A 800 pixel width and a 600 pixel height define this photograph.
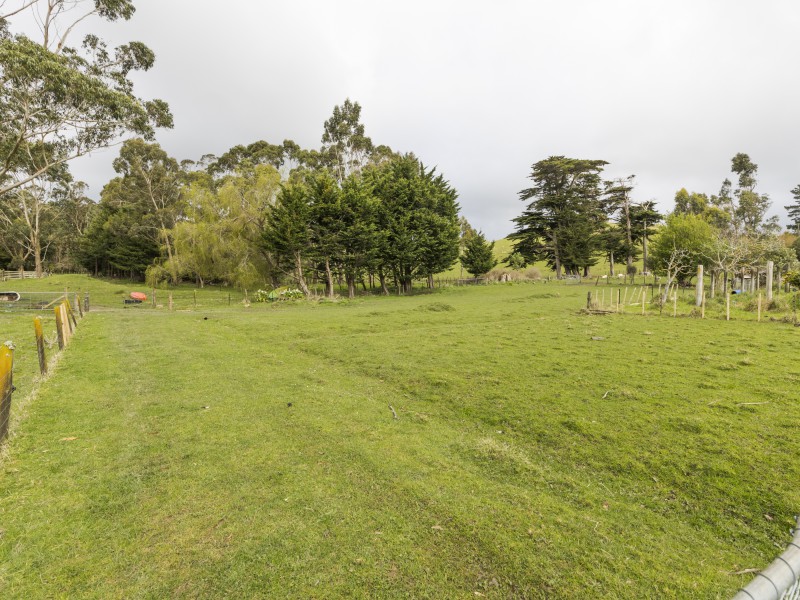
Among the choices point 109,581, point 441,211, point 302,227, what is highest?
point 441,211

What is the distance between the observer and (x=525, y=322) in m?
17.9

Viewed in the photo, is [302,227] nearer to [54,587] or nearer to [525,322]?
[525,322]

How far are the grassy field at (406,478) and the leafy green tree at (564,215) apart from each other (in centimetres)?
4742

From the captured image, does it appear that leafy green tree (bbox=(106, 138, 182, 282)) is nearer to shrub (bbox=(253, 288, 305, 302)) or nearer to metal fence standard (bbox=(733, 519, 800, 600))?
shrub (bbox=(253, 288, 305, 302))

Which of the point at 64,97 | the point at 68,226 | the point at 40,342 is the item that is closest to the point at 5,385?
the point at 40,342

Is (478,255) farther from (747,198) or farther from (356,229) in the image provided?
(747,198)

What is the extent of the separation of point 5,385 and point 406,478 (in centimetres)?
591

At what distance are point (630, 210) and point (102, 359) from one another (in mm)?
66368

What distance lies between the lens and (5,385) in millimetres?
5328

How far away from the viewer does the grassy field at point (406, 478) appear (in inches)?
134

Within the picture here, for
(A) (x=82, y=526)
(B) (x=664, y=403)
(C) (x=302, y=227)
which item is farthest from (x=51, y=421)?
(C) (x=302, y=227)

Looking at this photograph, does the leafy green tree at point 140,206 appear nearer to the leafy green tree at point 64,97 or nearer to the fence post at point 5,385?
the leafy green tree at point 64,97

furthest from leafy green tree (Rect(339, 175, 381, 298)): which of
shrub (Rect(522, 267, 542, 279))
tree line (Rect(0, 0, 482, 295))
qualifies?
shrub (Rect(522, 267, 542, 279))

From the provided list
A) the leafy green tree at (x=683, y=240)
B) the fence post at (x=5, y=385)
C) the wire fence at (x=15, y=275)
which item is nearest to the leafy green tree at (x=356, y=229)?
the fence post at (x=5, y=385)
